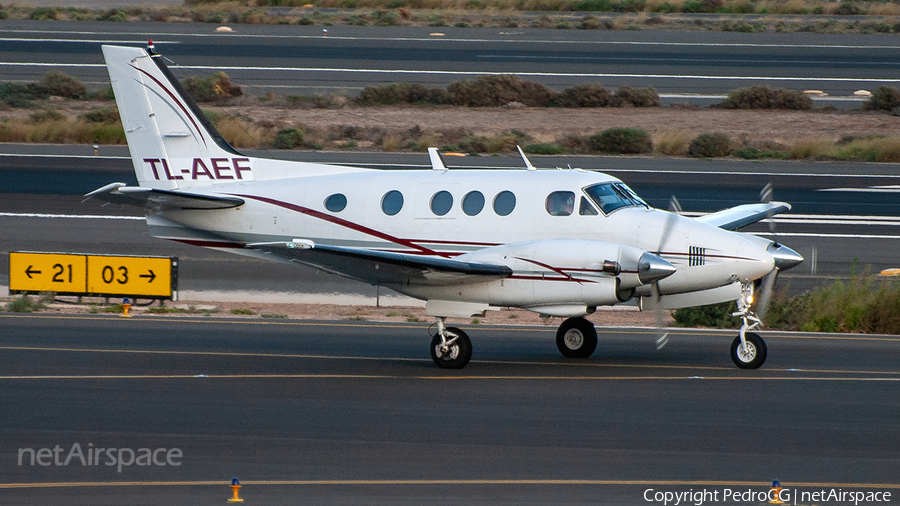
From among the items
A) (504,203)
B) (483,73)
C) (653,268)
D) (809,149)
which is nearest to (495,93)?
(483,73)

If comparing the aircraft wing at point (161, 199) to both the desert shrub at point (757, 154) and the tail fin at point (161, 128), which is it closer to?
the tail fin at point (161, 128)

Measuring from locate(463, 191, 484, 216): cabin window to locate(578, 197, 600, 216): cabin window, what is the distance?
146 centimetres

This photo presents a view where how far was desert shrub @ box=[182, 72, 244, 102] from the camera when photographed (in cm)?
5162

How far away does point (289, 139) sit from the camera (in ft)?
137

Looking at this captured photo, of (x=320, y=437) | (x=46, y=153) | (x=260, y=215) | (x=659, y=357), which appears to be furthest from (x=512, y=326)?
(x=46, y=153)

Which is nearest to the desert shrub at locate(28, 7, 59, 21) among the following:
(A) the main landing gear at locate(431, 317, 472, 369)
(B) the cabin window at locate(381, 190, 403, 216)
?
(B) the cabin window at locate(381, 190, 403, 216)

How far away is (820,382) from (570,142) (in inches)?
1139

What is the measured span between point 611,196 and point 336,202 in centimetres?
425

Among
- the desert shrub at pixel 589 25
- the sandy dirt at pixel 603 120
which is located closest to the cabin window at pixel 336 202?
the sandy dirt at pixel 603 120

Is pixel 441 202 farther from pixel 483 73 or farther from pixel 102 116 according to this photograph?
pixel 483 73

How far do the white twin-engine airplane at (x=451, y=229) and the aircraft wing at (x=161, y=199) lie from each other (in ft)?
0.10

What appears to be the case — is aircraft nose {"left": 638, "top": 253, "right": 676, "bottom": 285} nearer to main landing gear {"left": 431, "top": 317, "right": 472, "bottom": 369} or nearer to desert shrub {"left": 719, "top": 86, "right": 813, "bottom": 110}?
main landing gear {"left": 431, "top": 317, "right": 472, "bottom": 369}

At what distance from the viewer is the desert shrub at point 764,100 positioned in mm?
49844

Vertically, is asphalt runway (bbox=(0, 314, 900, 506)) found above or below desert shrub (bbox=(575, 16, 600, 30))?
below
